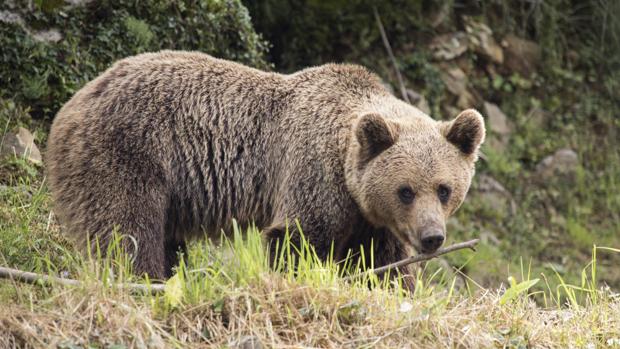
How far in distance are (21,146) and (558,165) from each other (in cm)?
761

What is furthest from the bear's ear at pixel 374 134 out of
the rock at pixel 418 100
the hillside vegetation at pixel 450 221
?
the rock at pixel 418 100

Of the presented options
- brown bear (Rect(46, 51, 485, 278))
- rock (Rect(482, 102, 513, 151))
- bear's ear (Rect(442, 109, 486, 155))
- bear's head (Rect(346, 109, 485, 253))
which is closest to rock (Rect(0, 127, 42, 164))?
brown bear (Rect(46, 51, 485, 278))

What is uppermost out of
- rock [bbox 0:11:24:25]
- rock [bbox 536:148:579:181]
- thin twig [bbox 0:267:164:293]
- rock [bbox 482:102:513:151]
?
rock [bbox 0:11:24:25]

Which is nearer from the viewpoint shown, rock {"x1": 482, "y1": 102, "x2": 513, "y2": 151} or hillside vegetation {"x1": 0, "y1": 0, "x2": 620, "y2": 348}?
hillside vegetation {"x1": 0, "y1": 0, "x2": 620, "y2": 348}

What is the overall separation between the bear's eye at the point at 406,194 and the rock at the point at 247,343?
68.6 inches

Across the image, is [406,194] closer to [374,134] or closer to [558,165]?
[374,134]

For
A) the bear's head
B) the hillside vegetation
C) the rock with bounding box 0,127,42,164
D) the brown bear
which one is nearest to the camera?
the hillside vegetation

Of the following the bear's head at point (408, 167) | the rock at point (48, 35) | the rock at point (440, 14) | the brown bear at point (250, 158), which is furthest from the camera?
the rock at point (440, 14)

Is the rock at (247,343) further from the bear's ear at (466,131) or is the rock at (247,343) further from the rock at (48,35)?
the rock at (48,35)

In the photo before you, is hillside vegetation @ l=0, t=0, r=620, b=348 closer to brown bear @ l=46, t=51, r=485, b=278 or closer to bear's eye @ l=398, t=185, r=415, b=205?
brown bear @ l=46, t=51, r=485, b=278

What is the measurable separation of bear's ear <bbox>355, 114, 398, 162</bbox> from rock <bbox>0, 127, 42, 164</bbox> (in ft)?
9.75

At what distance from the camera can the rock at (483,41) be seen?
1197 cm

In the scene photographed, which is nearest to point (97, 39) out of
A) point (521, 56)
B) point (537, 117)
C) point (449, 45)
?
point (449, 45)

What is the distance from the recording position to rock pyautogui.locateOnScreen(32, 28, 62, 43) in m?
7.77
